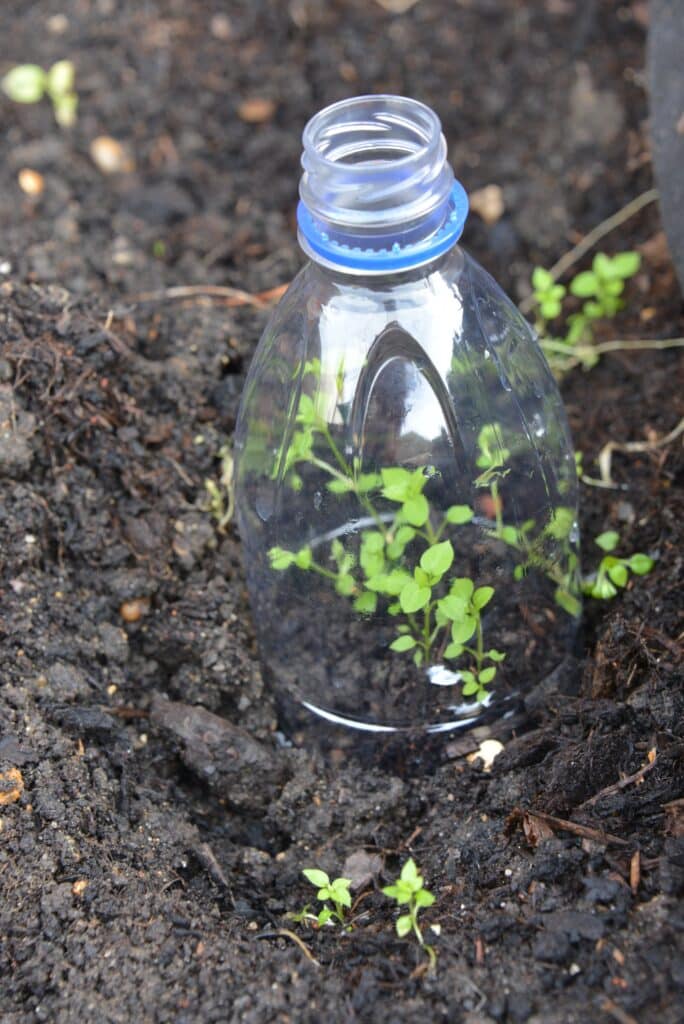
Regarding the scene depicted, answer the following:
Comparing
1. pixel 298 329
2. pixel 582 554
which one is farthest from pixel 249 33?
pixel 582 554

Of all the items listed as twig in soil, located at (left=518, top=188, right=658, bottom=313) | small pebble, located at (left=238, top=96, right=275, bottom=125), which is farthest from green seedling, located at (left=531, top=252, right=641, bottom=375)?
small pebble, located at (left=238, top=96, right=275, bottom=125)

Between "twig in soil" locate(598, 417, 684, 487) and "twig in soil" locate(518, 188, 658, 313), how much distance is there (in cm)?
79

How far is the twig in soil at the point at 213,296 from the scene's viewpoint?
2788 mm

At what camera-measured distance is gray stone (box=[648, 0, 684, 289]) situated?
246cm

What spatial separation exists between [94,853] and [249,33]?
2.64 m

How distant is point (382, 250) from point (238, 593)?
912mm

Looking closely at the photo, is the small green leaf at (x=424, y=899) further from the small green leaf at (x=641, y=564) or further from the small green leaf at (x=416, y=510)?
the small green leaf at (x=641, y=564)

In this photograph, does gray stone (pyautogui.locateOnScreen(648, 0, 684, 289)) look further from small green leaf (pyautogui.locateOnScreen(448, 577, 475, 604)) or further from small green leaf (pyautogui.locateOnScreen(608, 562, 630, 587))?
small green leaf (pyautogui.locateOnScreen(448, 577, 475, 604))

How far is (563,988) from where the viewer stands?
4.91 feet

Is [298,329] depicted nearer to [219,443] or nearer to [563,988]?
[219,443]

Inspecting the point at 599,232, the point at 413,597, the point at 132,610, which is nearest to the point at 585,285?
the point at 599,232

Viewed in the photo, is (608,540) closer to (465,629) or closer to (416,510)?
(465,629)

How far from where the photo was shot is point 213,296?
2832 millimetres

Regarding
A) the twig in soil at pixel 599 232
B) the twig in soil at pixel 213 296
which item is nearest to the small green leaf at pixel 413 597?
the twig in soil at pixel 213 296
